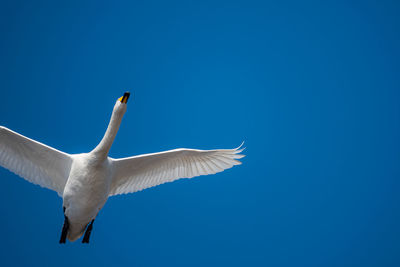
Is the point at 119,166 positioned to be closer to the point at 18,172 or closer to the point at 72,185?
the point at 72,185

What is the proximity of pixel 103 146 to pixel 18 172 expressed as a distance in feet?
3.01

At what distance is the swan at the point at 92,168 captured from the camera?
338cm

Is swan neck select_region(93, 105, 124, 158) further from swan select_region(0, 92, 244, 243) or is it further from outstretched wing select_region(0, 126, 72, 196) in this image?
outstretched wing select_region(0, 126, 72, 196)

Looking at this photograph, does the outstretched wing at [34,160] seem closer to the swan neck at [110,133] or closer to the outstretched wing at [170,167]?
the swan neck at [110,133]

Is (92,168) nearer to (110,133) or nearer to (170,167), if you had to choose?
(110,133)

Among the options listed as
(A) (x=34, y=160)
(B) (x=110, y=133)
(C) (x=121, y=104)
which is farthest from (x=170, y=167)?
(A) (x=34, y=160)

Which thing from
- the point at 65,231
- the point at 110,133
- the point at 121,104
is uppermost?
the point at 121,104

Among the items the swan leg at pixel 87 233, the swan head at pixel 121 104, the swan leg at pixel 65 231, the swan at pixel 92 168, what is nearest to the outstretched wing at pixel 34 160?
the swan at pixel 92 168

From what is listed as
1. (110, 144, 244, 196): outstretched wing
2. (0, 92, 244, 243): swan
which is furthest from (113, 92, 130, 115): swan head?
(110, 144, 244, 196): outstretched wing

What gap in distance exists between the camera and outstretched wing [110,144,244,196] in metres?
3.76

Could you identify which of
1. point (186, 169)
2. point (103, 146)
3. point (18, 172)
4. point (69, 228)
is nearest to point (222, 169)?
point (186, 169)

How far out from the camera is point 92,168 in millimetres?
3375

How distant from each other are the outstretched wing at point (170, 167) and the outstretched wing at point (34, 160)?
48cm

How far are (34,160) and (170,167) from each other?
122cm
